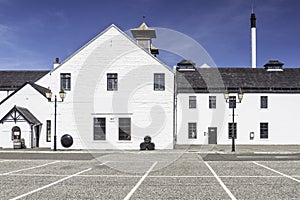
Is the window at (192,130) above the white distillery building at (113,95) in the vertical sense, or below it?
below

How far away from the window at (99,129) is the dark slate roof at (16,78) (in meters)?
15.7

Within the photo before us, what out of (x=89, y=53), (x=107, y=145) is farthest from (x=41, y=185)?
(x=89, y=53)

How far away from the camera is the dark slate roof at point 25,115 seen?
30000mm

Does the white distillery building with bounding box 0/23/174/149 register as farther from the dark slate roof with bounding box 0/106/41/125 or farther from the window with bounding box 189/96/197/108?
the window with bounding box 189/96/197/108

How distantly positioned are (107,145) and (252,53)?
104ft

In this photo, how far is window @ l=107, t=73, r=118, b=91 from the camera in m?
29.5

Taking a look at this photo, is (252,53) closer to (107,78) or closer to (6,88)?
(107,78)

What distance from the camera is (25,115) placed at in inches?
1195

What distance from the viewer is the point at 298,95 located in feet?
126

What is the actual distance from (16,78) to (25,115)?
14.0 meters

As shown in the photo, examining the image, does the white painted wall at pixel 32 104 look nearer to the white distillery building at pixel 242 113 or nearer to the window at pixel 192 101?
the white distillery building at pixel 242 113

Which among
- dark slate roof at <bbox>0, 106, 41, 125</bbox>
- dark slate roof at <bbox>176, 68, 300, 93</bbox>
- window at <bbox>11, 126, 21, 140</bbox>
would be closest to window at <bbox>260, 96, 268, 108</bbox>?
dark slate roof at <bbox>176, 68, 300, 93</bbox>

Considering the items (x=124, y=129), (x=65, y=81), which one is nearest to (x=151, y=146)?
(x=124, y=129)

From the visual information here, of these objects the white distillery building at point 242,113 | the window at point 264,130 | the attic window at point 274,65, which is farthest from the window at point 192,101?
the attic window at point 274,65
